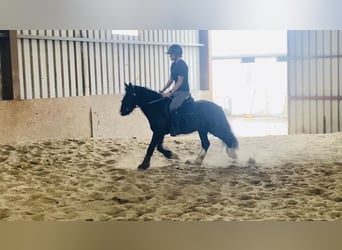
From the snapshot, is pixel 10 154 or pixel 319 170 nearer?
pixel 319 170

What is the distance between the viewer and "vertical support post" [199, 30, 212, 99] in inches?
105

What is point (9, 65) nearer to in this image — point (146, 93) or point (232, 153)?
point (146, 93)

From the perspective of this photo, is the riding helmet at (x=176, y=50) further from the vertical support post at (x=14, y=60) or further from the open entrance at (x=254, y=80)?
the vertical support post at (x=14, y=60)

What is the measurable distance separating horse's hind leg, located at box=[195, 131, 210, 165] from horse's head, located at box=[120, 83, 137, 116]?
377mm

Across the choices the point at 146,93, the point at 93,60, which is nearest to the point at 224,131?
the point at 146,93

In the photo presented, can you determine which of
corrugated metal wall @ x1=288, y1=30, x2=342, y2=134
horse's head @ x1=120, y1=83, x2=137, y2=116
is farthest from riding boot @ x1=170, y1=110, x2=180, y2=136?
corrugated metal wall @ x1=288, y1=30, x2=342, y2=134

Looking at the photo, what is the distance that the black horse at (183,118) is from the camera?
2.67 metres

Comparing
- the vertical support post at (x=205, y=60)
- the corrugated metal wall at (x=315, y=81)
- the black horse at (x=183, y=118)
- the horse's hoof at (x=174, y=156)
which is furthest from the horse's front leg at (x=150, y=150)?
the corrugated metal wall at (x=315, y=81)

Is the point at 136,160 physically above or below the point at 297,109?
below

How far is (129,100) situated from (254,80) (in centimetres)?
65

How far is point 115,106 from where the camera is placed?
9.00ft
